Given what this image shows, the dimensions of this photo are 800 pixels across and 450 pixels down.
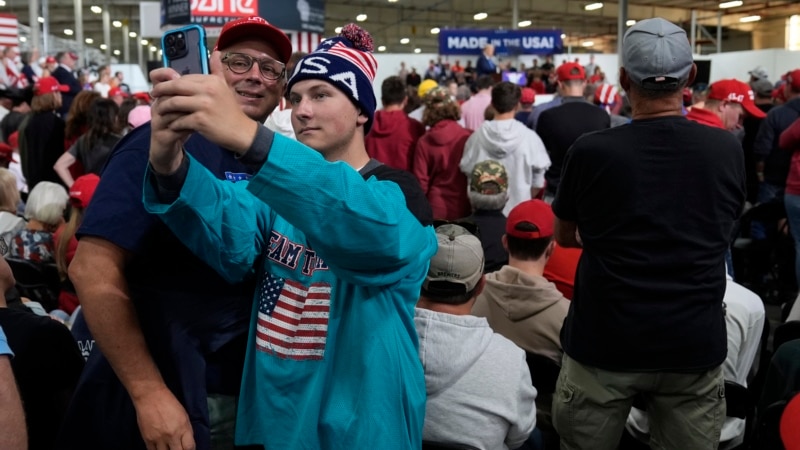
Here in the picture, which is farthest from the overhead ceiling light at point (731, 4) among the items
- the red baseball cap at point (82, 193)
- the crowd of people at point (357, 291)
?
the red baseball cap at point (82, 193)

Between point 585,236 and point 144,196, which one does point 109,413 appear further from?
point 585,236

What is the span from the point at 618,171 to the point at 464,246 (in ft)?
1.56

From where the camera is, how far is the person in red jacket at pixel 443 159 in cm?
560

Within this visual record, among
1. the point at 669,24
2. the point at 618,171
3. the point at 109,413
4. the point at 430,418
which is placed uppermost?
the point at 669,24

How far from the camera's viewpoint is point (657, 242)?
6.93ft

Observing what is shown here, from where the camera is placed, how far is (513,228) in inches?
124

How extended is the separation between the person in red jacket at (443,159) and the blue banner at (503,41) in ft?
48.9

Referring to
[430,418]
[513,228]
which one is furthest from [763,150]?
[430,418]

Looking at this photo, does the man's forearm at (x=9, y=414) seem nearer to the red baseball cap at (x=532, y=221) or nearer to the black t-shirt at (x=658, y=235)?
the black t-shirt at (x=658, y=235)

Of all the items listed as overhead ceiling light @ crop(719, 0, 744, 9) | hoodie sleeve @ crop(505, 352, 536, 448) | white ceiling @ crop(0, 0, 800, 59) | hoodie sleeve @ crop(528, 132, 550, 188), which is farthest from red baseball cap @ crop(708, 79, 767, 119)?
white ceiling @ crop(0, 0, 800, 59)

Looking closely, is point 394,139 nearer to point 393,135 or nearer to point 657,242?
point 393,135

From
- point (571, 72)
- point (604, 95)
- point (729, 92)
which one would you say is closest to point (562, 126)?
point (571, 72)

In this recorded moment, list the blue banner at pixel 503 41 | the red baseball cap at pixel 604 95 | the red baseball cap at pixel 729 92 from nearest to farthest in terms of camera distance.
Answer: the red baseball cap at pixel 729 92 → the red baseball cap at pixel 604 95 → the blue banner at pixel 503 41

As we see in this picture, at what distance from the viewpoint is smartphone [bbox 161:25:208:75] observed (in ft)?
3.85
